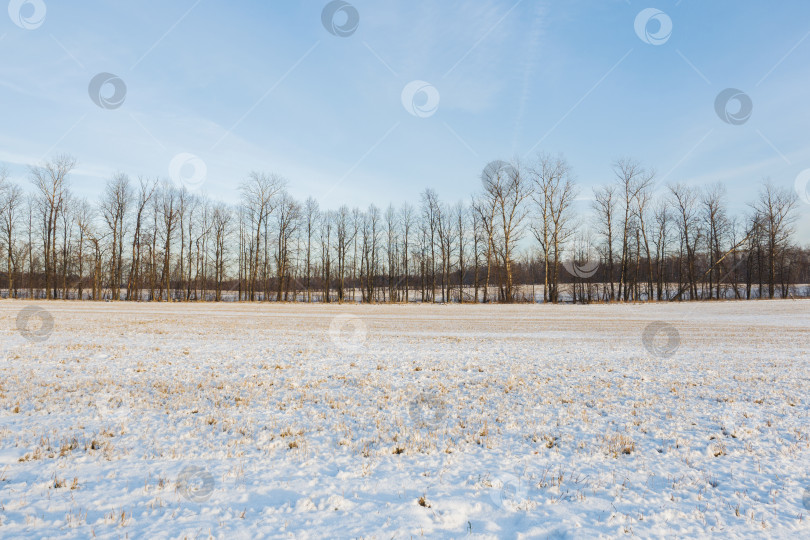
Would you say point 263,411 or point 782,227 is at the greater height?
point 782,227

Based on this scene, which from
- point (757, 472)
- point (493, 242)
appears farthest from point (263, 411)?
point (493, 242)

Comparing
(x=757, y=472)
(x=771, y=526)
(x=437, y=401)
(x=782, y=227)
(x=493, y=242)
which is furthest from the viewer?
(x=782, y=227)

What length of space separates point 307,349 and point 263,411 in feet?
22.7

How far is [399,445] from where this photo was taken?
20.1 ft

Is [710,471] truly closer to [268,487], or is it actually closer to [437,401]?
[437,401]

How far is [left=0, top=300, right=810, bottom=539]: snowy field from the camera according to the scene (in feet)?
13.6

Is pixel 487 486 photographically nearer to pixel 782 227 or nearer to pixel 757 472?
pixel 757 472

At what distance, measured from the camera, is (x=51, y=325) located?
20.1 m

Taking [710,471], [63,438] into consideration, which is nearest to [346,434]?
[63,438]

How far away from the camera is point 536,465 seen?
552 centimetres

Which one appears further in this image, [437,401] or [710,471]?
[437,401]

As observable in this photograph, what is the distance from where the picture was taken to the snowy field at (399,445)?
4141 millimetres

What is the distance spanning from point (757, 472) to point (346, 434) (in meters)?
5.92

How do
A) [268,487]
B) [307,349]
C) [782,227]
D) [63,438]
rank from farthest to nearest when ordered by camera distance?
[782,227] → [307,349] → [63,438] → [268,487]
